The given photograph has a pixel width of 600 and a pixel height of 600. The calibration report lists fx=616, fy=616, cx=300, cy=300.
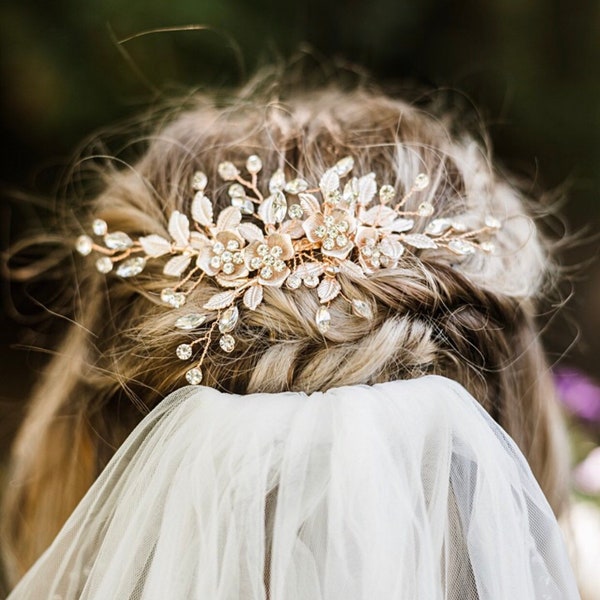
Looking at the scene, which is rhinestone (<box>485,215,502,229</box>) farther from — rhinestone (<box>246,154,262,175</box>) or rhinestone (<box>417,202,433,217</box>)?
rhinestone (<box>246,154,262,175</box>)

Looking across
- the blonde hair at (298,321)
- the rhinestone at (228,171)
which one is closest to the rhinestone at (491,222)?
the blonde hair at (298,321)

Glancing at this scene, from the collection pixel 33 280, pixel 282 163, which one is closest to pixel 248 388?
pixel 282 163

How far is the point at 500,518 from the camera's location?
1.52 feet

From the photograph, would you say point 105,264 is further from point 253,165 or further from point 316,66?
point 316,66

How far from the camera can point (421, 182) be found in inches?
23.6

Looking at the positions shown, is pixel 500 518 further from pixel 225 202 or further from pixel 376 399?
pixel 225 202

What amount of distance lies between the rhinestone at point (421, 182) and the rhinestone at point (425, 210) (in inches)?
0.8

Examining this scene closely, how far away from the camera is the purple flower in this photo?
1000 millimetres

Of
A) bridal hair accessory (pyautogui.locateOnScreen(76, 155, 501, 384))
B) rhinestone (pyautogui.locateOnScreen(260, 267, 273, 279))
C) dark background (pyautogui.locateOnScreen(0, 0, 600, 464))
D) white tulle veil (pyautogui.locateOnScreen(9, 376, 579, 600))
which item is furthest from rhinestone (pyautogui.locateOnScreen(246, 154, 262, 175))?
dark background (pyautogui.locateOnScreen(0, 0, 600, 464))

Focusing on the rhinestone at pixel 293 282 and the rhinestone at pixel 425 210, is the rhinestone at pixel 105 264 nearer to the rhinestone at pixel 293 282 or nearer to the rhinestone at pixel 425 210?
the rhinestone at pixel 293 282

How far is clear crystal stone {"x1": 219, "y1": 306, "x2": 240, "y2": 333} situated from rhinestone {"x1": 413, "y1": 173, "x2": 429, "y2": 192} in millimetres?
216

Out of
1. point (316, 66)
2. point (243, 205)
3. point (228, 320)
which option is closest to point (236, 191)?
point (243, 205)

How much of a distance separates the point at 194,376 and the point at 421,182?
285 mm

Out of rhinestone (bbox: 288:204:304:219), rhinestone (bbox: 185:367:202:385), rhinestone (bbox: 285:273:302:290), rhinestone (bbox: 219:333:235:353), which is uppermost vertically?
rhinestone (bbox: 288:204:304:219)
